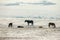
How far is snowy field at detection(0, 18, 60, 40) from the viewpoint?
6.28ft

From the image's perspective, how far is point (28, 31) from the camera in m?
1.96

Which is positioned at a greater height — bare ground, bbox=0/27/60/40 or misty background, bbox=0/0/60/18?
misty background, bbox=0/0/60/18

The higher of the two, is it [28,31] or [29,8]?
[29,8]

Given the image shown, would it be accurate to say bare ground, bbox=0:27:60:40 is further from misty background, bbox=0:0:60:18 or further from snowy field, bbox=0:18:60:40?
misty background, bbox=0:0:60:18

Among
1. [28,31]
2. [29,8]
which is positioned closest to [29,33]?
[28,31]

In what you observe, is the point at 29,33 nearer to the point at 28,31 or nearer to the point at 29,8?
the point at 28,31

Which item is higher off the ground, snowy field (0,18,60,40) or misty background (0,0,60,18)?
misty background (0,0,60,18)

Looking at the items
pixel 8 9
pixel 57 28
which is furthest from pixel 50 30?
pixel 8 9

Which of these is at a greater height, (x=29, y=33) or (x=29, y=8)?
(x=29, y=8)

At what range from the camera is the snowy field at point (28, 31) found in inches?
75.4

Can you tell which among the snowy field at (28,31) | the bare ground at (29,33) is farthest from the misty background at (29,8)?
the bare ground at (29,33)

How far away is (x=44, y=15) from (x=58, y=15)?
0.24 m

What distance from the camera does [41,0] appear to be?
2016 millimetres

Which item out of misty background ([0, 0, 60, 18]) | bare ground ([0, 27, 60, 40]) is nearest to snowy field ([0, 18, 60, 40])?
bare ground ([0, 27, 60, 40])
